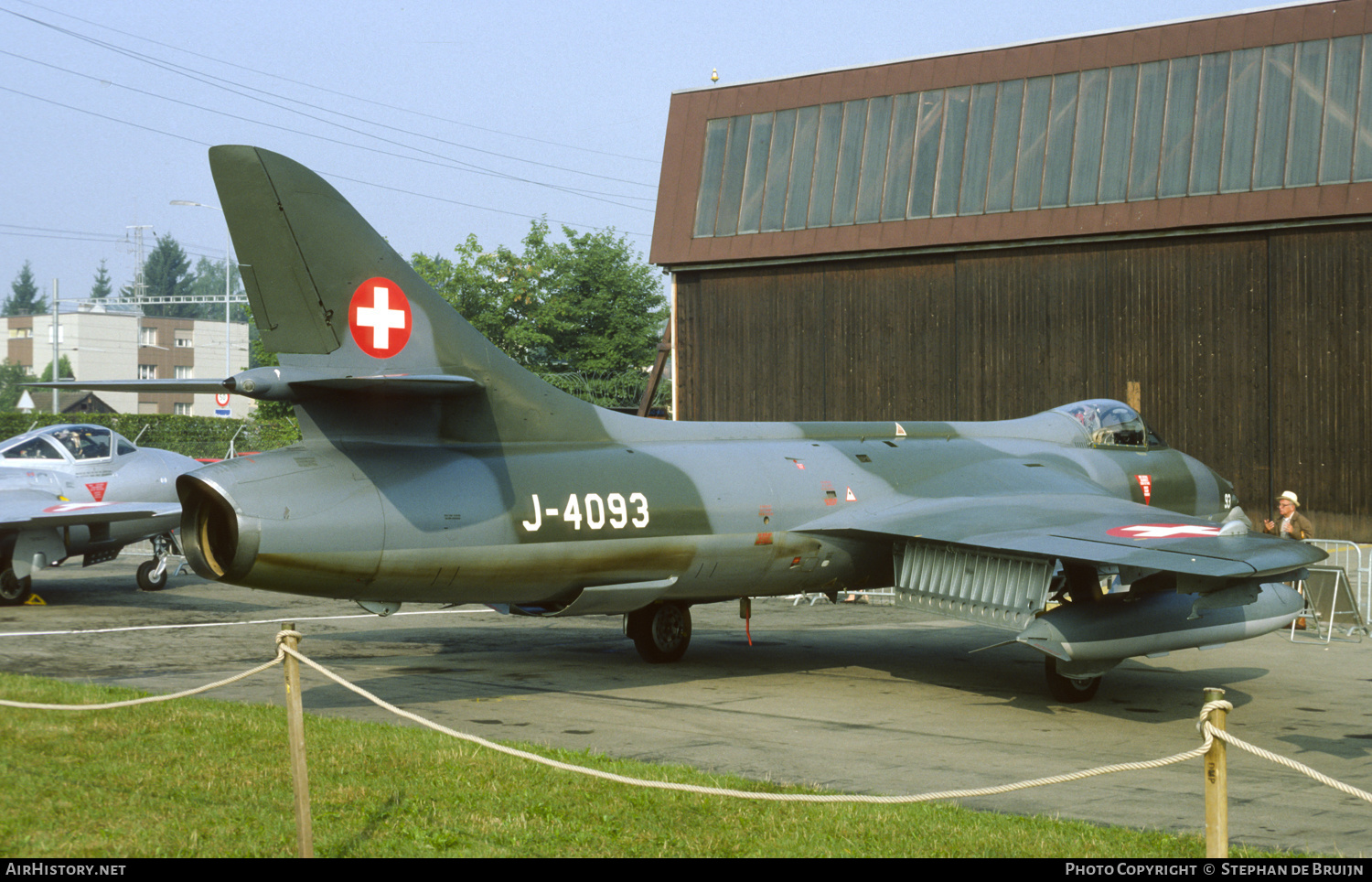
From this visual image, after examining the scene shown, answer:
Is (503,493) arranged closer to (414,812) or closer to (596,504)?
(596,504)

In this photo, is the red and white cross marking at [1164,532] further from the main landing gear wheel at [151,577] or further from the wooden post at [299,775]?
the main landing gear wheel at [151,577]

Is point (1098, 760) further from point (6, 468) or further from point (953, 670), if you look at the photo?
point (6, 468)

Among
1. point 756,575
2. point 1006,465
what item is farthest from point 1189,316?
point 756,575

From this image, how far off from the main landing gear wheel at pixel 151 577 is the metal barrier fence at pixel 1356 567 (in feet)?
58.4

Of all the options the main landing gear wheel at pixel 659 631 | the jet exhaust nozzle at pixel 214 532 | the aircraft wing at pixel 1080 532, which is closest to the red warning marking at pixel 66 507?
the main landing gear wheel at pixel 659 631

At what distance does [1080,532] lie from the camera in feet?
38.6

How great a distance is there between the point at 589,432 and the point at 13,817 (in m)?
6.28

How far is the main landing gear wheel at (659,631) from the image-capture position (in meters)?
13.9

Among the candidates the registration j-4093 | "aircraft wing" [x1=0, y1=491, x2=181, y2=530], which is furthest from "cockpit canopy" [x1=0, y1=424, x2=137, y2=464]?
the registration j-4093

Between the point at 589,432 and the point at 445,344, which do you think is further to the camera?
the point at 589,432

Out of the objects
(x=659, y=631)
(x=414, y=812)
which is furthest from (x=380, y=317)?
(x=659, y=631)

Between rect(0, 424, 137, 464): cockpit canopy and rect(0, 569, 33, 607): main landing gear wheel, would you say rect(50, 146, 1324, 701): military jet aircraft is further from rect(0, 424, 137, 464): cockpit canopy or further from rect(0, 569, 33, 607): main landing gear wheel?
rect(0, 424, 137, 464): cockpit canopy

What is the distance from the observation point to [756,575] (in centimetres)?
1277

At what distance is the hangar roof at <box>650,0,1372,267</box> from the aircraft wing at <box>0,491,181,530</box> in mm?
16718
